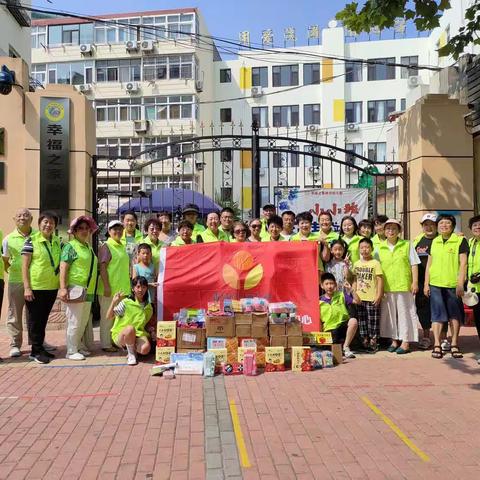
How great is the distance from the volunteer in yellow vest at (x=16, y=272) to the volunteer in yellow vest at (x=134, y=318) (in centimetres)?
122

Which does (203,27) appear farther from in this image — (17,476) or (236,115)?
(17,476)

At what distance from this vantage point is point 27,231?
6.64 m

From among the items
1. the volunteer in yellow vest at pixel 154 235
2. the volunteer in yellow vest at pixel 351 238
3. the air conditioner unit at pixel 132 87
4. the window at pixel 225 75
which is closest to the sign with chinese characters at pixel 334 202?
the volunteer in yellow vest at pixel 351 238

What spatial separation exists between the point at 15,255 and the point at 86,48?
30.7 metres

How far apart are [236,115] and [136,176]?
448 inches

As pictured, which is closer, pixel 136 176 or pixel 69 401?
pixel 69 401

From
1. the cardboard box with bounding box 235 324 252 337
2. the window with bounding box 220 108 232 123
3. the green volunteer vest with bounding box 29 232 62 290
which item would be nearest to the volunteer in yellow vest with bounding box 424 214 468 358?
the cardboard box with bounding box 235 324 252 337

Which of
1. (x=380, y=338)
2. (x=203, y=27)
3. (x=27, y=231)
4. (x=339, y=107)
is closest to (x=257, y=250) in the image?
(x=380, y=338)

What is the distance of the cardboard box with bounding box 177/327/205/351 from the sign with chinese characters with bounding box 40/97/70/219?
3251 mm

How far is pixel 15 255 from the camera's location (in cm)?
656

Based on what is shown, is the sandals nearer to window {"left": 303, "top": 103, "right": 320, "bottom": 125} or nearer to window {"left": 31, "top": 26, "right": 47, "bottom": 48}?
window {"left": 303, "top": 103, "right": 320, "bottom": 125}

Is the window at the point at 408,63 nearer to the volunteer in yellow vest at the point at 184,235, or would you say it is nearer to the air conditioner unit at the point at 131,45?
the air conditioner unit at the point at 131,45

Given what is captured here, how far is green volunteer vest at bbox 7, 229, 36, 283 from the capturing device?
6.54m

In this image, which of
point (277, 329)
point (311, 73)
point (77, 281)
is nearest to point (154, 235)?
point (77, 281)
